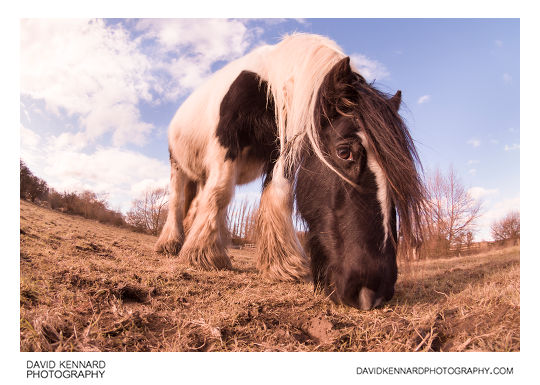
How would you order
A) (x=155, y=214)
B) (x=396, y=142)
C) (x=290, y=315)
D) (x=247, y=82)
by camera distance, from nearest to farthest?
(x=290, y=315) < (x=396, y=142) < (x=247, y=82) < (x=155, y=214)

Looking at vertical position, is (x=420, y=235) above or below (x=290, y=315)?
above

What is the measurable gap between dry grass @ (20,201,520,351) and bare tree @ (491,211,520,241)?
0.14 m

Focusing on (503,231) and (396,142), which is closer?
(396,142)

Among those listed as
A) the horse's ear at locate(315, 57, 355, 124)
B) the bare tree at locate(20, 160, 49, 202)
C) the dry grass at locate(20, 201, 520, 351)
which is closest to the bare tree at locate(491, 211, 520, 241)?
the dry grass at locate(20, 201, 520, 351)

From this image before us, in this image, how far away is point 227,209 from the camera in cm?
307

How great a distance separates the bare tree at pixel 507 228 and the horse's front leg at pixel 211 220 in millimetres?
2210

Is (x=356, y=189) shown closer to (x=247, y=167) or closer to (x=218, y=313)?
(x=218, y=313)

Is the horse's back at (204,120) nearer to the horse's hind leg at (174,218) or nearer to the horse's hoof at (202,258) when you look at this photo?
the horse's hind leg at (174,218)

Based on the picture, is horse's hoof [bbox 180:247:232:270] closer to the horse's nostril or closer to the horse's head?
the horse's head

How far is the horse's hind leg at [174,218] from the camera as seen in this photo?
422cm
